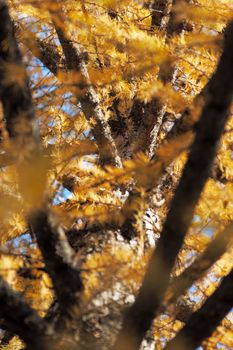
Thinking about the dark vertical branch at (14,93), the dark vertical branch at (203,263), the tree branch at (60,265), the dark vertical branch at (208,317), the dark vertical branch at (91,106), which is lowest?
the dark vertical branch at (208,317)

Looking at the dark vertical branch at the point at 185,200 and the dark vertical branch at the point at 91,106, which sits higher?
the dark vertical branch at the point at 91,106

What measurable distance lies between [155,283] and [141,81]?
5.34ft

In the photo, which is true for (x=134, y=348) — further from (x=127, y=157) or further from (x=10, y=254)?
(x=127, y=157)

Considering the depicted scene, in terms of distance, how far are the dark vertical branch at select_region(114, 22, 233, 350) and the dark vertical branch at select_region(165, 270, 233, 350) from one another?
0.11 meters

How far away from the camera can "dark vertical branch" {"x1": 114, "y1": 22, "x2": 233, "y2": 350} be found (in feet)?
3.02

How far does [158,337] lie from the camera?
1.86 meters

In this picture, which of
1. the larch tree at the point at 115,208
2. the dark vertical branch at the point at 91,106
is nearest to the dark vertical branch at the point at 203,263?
the larch tree at the point at 115,208

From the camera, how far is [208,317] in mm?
1132

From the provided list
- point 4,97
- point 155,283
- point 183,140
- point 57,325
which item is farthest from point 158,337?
point 4,97

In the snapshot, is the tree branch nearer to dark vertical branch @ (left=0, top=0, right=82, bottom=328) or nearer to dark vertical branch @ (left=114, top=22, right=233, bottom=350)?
dark vertical branch @ (left=0, top=0, right=82, bottom=328)

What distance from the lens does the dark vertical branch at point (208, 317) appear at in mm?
1126

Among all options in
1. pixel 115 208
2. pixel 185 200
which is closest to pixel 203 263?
pixel 185 200

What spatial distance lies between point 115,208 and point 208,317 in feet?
2.63

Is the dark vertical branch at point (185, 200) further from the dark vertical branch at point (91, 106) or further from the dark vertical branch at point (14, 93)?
the dark vertical branch at point (91, 106)
